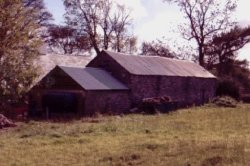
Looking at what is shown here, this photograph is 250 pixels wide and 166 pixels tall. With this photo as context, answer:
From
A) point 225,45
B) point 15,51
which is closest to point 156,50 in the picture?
point 225,45

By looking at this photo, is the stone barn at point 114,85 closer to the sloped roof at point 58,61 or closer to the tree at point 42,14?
the sloped roof at point 58,61

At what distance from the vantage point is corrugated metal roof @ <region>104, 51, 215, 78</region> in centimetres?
4184

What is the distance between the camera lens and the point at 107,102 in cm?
3647

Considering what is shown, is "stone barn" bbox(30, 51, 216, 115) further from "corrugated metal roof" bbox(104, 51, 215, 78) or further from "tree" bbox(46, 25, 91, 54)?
"tree" bbox(46, 25, 91, 54)

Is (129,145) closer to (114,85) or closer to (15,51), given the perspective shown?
(15,51)

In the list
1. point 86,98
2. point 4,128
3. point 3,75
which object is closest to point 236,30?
point 86,98

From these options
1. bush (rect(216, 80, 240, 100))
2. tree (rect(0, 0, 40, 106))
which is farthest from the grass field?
bush (rect(216, 80, 240, 100))

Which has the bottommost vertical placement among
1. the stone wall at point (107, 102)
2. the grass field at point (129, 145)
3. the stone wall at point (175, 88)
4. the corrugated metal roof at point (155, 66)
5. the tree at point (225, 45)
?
the grass field at point (129, 145)

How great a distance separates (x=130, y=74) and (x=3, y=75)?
38.5 feet

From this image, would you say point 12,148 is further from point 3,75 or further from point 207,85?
point 207,85

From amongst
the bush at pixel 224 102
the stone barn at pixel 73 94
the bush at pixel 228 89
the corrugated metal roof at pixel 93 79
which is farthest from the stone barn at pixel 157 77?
the bush at pixel 228 89

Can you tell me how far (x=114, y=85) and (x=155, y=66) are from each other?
8.55 m

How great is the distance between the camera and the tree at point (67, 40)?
228ft

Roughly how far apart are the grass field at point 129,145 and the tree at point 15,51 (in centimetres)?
687
